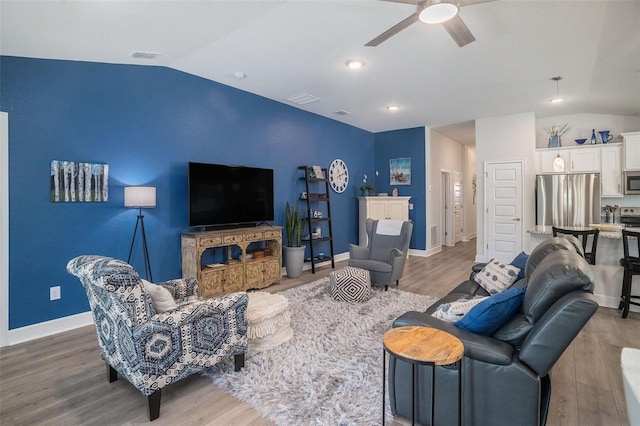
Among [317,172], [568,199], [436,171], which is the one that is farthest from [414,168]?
[568,199]

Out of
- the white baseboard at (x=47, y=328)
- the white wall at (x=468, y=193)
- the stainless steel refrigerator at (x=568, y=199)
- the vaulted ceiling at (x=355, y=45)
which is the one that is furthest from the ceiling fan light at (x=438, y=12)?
the white wall at (x=468, y=193)

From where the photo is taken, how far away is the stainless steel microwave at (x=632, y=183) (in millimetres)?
5082

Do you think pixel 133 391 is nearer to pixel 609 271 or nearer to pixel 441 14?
pixel 441 14

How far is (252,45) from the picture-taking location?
3.40 m

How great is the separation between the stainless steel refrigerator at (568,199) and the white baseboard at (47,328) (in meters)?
6.97

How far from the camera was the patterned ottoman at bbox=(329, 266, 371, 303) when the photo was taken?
156 inches

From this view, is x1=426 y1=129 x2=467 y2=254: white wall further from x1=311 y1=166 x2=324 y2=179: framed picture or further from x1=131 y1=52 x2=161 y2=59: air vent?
x1=131 y1=52 x2=161 y2=59: air vent

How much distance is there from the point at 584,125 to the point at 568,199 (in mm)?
1715

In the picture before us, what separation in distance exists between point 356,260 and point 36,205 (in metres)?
3.70

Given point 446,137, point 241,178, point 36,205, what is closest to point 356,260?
point 241,178

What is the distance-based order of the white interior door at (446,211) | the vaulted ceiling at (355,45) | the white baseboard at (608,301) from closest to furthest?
the vaulted ceiling at (355,45) < the white baseboard at (608,301) < the white interior door at (446,211)

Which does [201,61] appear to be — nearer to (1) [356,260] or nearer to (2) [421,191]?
(1) [356,260]

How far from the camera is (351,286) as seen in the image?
397cm

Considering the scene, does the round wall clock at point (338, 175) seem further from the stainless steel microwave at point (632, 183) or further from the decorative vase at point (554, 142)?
the stainless steel microwave at point (632, 183)
